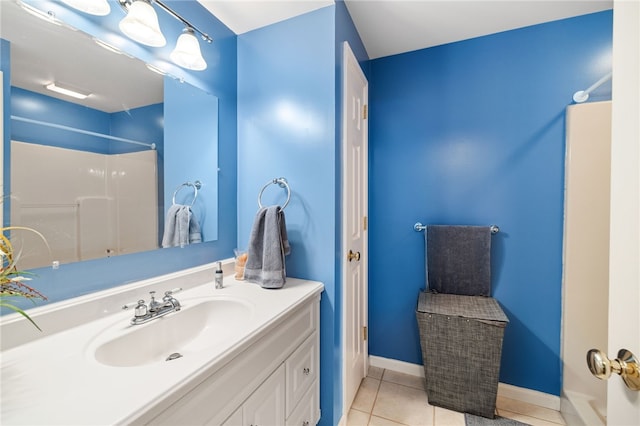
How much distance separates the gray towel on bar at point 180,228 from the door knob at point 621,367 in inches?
56.0

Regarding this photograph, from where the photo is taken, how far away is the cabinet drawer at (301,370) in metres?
1.08

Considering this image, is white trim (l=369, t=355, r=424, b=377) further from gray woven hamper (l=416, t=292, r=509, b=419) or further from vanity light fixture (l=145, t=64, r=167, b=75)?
vanity light fixture (l=145, t=64, r=167, b=75)

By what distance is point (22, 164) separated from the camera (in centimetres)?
81

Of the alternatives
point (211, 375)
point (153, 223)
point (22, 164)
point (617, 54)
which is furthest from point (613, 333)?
point (22, 164)

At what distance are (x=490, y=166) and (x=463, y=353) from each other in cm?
118

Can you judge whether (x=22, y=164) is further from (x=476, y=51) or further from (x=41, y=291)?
(x=476, y=51)

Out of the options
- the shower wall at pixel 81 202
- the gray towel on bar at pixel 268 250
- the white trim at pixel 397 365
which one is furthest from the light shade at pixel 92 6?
the white trim at pixel 397 365

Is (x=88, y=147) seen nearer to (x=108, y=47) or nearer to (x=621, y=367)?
(x=108, y=47)

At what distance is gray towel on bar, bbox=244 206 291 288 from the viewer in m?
1.25

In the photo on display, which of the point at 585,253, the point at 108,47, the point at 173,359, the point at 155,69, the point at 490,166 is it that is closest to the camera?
the point at 173,359

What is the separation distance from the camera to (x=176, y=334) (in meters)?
1.01

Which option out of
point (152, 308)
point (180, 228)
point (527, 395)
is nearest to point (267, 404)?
point (152, 308)

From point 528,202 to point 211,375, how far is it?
1.95 metres

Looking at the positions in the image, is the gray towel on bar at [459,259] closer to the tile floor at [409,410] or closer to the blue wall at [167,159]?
the tile floor at [409,410]
